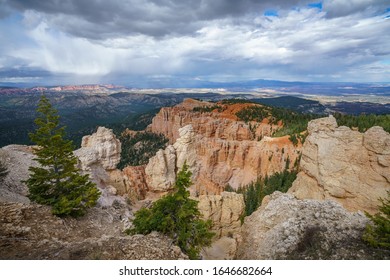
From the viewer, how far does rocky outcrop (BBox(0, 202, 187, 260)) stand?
34.7ft

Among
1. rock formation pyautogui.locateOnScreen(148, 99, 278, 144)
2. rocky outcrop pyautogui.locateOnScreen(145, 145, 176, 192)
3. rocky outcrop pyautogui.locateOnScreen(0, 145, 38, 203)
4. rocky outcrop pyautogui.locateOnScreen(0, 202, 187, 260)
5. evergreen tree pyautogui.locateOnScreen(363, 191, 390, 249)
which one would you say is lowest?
rocky outcrop pyautogui.locateOnScreen(145, 145, 176, 192)

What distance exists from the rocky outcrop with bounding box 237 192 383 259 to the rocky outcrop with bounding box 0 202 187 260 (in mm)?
6833

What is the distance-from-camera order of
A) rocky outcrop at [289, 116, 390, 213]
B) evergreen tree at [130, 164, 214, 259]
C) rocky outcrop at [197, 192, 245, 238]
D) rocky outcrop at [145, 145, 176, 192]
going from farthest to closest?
rocky outcrop at [145, 145, 176, 192], rocky outcrop at [197, 192, 245, 238], rocky outcrop at [289, 116, 390, 213], evergreen tree at [130, 164, 214, 259]

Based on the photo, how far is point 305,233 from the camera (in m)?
15.1

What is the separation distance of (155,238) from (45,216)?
725 cm

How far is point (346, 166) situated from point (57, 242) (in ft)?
91.5

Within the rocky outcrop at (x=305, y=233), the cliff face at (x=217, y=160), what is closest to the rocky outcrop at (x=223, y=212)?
the rocky outcrop at (x=305, y=233)

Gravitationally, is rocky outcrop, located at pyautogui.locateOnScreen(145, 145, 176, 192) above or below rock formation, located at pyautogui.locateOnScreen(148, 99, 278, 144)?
below

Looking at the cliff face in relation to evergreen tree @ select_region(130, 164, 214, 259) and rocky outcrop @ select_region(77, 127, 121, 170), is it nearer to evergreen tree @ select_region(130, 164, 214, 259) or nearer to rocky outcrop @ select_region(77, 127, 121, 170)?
rocky outcrop @ select_region(77, 127, 121, 170)

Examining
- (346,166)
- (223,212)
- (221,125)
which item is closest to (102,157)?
(223,212)

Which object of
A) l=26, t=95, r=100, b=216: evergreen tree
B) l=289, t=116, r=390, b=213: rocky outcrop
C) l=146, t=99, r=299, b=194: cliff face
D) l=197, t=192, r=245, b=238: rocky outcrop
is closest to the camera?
l=26, t=95, r=100, b=216: evergreen tree

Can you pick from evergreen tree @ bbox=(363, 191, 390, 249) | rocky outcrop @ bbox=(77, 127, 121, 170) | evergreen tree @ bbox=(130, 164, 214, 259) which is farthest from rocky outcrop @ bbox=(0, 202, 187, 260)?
rocky outcrop @ bbox=(77, 127, 121, 170)
